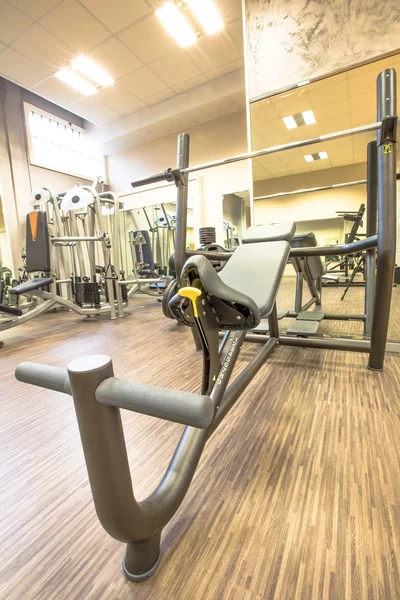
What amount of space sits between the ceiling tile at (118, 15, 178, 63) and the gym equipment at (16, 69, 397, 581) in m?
3.22

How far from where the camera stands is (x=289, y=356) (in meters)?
1.97

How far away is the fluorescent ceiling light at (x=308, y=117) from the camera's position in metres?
2.98

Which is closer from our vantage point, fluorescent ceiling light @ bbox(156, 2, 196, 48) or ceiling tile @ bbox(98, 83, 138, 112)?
fluorescent ceiling light @ bbox(156, 2, 196, 48)

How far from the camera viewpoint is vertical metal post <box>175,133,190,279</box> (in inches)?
65.9

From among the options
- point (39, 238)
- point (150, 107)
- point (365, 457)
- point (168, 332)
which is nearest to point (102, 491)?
point (365, 457)

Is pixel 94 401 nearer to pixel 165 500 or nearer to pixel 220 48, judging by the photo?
pixel 165 500

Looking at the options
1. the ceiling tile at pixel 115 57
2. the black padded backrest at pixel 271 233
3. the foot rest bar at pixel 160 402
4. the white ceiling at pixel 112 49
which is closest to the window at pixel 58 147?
the white ceiling at pixel 112 49

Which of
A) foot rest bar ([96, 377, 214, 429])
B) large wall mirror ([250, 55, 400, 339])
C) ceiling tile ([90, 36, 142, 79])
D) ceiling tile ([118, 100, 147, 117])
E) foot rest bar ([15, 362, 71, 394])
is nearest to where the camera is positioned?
foot rest bar ([96, 377, 214, 429])

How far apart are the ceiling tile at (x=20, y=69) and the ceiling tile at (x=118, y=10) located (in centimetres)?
142

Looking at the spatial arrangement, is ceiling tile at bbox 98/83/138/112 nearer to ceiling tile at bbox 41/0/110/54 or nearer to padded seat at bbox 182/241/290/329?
ceiling tile at bbox 41/0/110/54

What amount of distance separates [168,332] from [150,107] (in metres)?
4.86

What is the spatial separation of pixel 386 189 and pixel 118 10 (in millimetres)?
4004

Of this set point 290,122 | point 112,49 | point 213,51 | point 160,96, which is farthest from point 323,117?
point 160,96

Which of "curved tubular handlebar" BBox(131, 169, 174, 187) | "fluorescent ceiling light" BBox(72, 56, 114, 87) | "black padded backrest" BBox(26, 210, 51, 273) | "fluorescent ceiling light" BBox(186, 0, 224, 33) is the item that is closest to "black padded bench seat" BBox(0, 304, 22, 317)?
A: "black padded backrest" BBox(26, 210, 51, 273)
